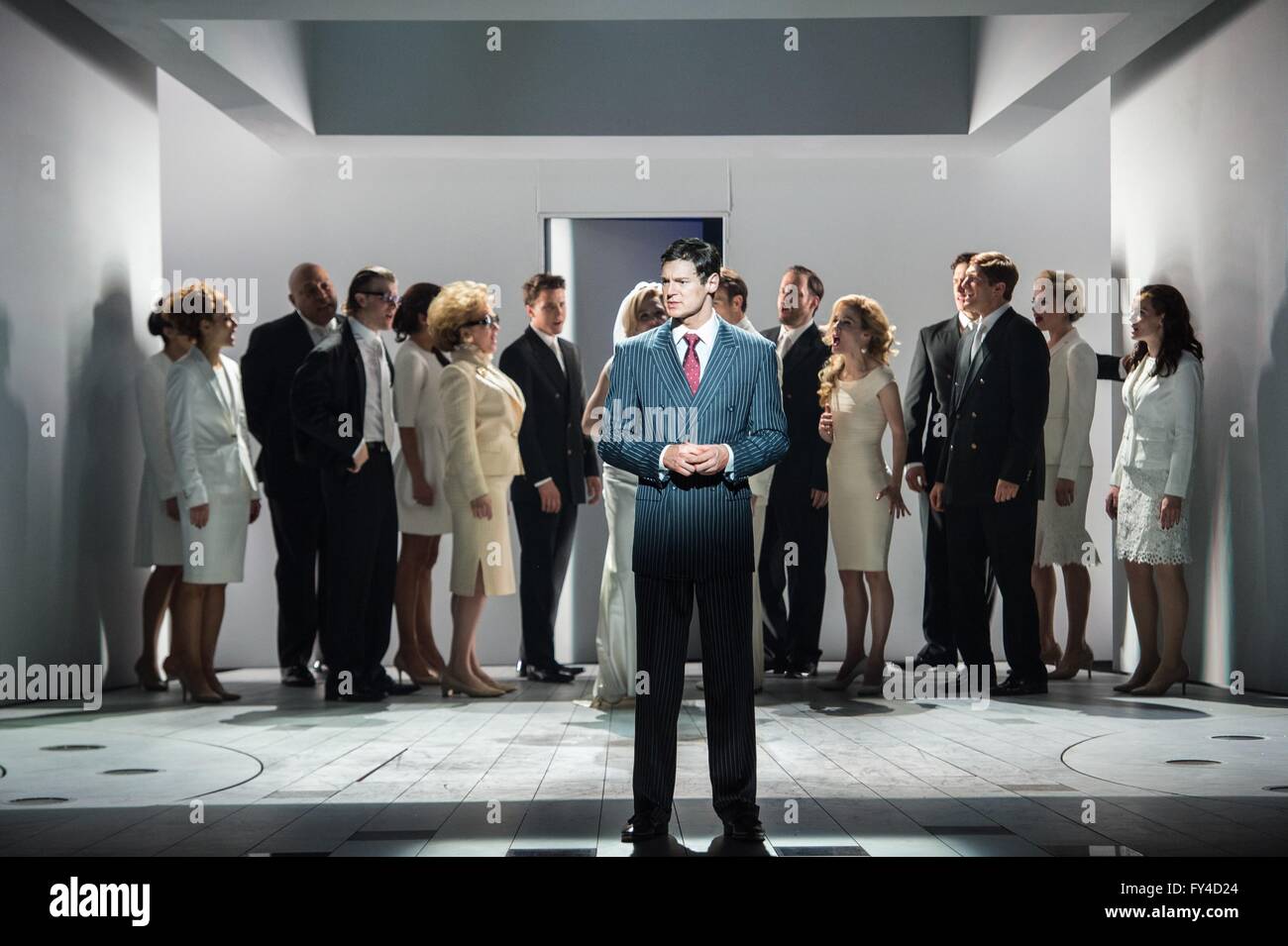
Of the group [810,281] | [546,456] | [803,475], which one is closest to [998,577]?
[803,475]

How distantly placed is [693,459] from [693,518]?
0.22 metres

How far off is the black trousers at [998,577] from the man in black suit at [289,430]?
324cm

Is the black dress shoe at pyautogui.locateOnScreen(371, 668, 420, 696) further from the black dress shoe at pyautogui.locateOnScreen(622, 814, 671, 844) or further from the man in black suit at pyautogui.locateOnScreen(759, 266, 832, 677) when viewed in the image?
the black dress shoe at pyautogui.locateOnScreen(622, 814, 671, 844)

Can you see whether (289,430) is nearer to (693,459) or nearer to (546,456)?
(546,456)

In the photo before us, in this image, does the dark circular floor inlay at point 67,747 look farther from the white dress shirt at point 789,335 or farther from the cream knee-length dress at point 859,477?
the white dress shirt at point 789,335

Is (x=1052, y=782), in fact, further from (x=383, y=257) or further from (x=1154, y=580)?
(x=383, y=257)

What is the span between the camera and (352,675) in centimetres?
682

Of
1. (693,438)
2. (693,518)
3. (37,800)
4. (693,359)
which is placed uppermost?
(693,359)

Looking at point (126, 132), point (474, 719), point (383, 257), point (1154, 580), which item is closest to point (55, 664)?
point (474, 719)

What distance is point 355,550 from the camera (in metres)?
6.64

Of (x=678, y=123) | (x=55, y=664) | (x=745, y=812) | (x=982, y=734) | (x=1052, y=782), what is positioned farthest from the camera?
(x=678, y=123)

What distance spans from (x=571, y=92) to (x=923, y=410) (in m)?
2.99

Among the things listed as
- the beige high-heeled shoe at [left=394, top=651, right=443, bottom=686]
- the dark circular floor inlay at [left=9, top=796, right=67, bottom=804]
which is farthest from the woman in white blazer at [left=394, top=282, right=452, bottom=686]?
the dark circular floor inlay at [left=9, top=796, right=67, bottom=804]

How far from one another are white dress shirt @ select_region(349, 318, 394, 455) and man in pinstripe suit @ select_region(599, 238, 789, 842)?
310 cm
